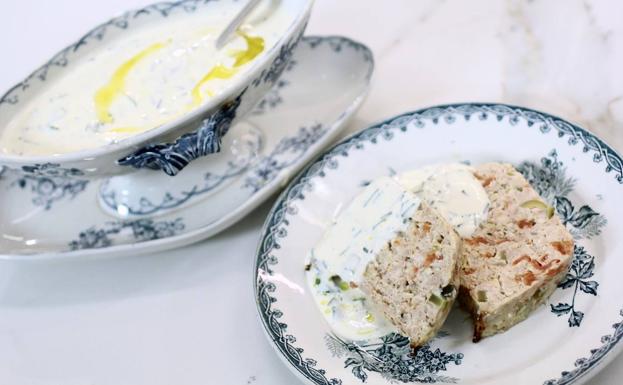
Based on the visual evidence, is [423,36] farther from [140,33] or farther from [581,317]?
[581,317]

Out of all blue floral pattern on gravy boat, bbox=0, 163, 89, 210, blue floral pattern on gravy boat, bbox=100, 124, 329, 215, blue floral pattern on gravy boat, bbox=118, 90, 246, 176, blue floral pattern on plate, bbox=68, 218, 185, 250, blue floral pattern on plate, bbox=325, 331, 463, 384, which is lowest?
blue floral pattern on gravy boat, bbox=0, 163, 89, 210

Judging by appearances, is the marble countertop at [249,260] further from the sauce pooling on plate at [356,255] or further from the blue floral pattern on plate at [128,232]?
the sauce pooling on plate at [356,255]

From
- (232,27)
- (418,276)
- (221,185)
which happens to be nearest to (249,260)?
(221,185)

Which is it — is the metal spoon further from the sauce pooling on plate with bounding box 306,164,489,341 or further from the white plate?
the sauce pooling on plate with bounding box 306,164,489,341

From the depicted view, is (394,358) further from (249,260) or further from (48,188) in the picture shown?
(48,188)

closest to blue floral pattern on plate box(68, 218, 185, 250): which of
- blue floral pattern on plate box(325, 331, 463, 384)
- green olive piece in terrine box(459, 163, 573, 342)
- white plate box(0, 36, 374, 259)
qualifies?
white plate box(0, 36, 374, 259)
